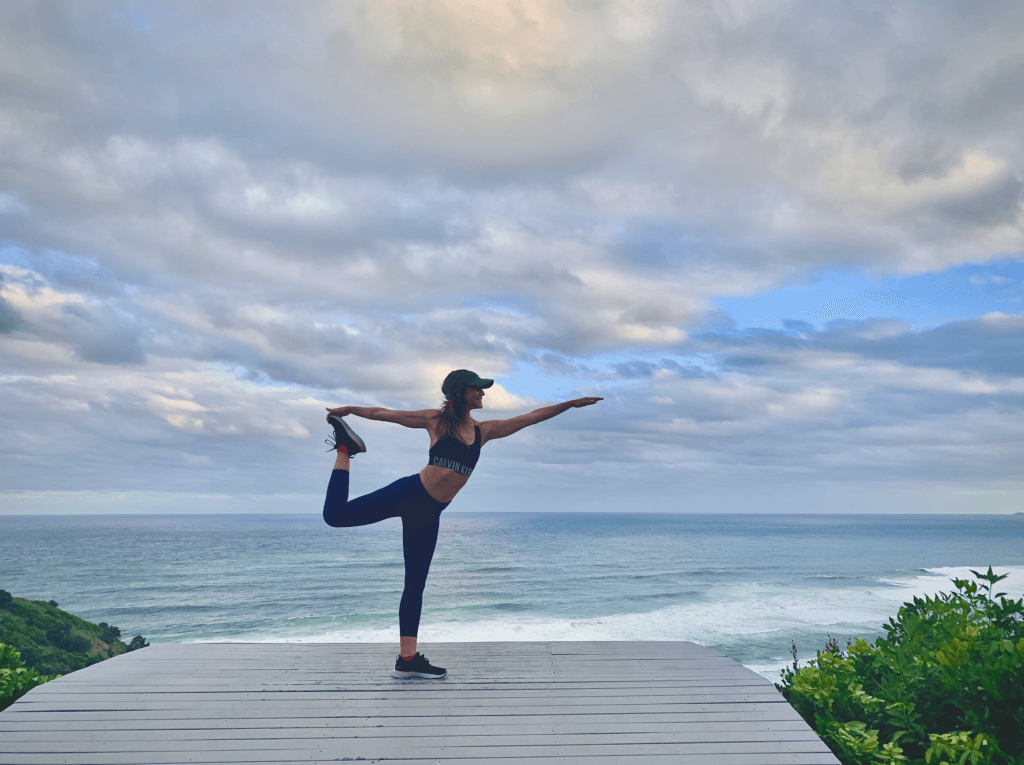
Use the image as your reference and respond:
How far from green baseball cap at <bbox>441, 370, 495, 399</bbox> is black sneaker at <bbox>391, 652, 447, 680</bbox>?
7.63 ft

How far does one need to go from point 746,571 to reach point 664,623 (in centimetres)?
2542

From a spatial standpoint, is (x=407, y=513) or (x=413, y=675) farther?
(x=407, y=513)

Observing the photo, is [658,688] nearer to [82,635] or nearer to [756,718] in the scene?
[756,718]

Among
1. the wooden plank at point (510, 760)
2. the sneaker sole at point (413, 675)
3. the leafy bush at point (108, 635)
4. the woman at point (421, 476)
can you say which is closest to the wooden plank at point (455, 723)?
the wooden plank at point (510, 760)

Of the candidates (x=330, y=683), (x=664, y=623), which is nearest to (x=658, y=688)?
(x=330, y=683)

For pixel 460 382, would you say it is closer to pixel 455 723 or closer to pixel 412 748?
pixel 455 723

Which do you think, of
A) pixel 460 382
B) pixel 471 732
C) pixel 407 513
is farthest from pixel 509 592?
pixel 471 732

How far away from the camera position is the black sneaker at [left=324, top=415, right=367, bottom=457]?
5.83 meters

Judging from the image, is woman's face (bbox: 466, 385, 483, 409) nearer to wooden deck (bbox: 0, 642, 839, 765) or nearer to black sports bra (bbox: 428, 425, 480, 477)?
black sports bra (bbox: 428, 425, 480, 477)

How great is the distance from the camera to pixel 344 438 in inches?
230

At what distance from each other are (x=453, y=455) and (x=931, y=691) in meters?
3.98

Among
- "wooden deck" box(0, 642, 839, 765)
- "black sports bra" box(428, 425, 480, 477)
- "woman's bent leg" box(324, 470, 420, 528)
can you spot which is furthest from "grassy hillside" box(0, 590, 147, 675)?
"black sports bra" box(428, 425, 480, 477)

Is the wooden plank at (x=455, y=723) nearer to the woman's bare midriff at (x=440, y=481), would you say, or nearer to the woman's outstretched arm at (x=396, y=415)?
the woman's bare midriff at (x=440, y=481)

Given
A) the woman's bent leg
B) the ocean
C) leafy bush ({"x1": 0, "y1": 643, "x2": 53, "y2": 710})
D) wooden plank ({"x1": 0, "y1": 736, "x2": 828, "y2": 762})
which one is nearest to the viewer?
wooden plank ({"x1": 0, "y1": 736, "x2": 828, "y2": 762})
